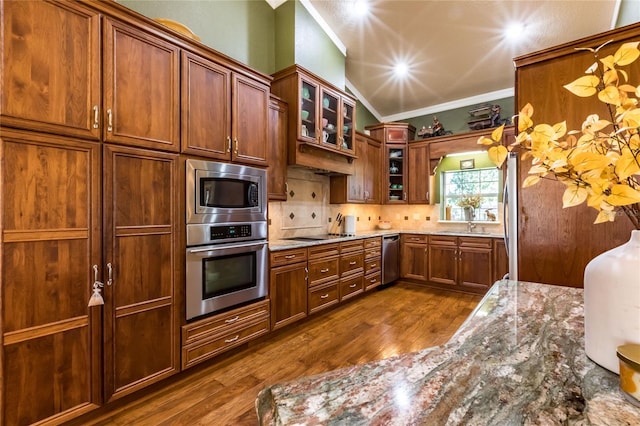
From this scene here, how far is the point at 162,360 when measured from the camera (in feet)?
6.40

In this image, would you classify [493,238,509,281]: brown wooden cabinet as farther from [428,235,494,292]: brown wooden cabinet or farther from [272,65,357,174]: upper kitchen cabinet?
[272,65,357,174]: upper kitchen cabinet

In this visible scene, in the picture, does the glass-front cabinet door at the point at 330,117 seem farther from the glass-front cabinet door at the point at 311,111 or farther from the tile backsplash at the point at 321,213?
the tile backsplash at the point at 321,213

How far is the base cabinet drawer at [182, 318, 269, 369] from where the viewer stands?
209 centimetres

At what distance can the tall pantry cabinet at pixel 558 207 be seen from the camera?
1864 millimetres

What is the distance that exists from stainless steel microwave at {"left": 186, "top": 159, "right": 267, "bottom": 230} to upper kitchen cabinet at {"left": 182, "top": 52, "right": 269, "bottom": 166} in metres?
0.11

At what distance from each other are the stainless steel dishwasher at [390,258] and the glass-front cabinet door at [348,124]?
1.54 meters

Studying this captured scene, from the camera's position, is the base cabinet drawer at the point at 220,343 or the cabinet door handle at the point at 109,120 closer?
the cabinet door handle at the point at 109,120

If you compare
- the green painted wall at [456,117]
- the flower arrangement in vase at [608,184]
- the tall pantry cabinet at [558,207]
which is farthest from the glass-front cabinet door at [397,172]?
the flower arrangement in vase at [608,184]

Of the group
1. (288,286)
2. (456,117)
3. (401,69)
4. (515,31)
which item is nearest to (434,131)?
(456,117)

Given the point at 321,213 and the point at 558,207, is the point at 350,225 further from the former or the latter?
the point at 558,207

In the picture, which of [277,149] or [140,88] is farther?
[277,149]

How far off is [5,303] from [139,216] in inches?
28.4

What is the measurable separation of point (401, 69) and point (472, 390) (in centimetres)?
475

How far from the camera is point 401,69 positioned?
4.46 metres
